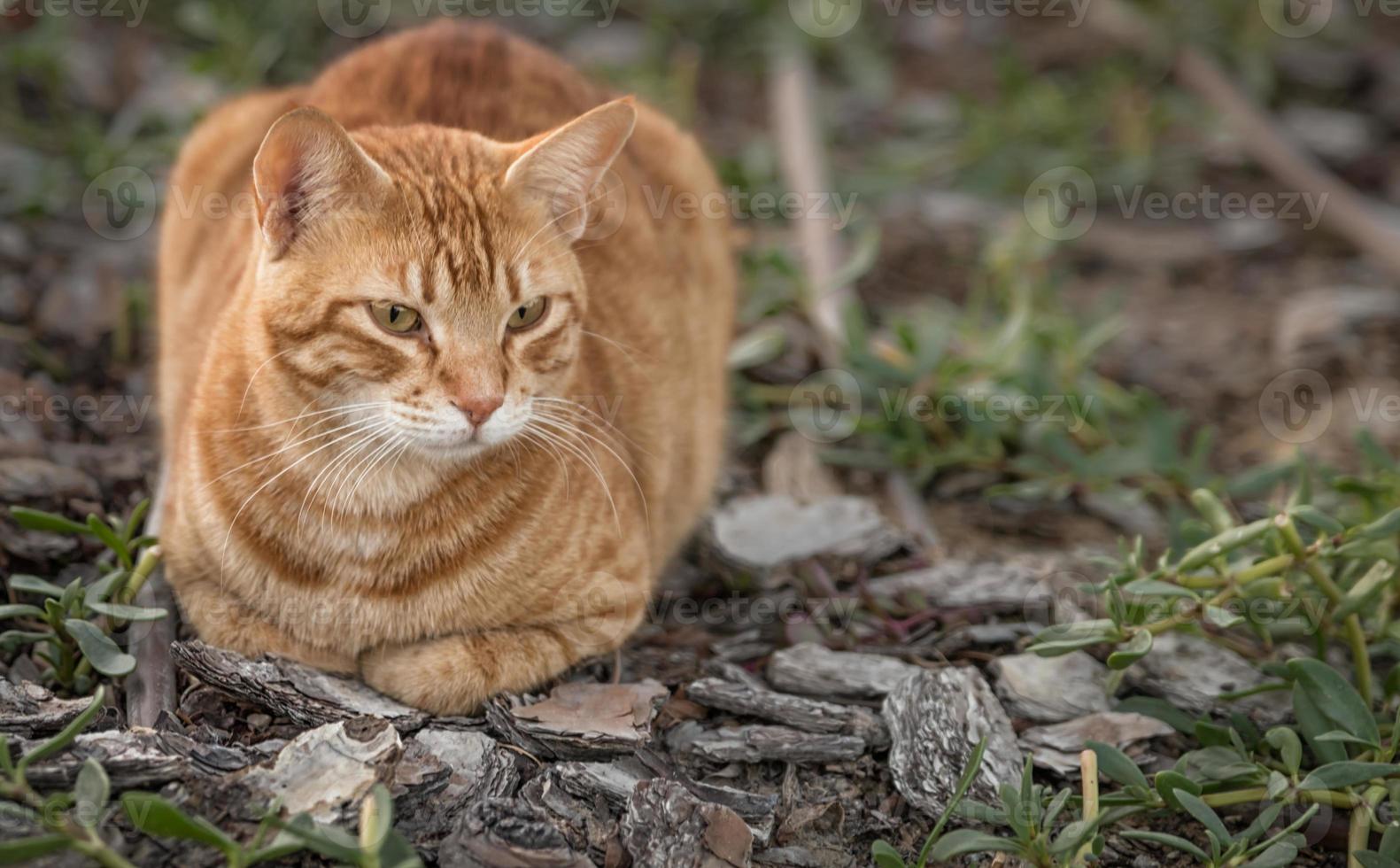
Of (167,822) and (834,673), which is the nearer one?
(167,822)

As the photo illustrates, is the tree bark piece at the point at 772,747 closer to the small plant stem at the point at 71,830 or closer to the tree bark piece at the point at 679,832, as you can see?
the tree bark piece at the point at 679,832

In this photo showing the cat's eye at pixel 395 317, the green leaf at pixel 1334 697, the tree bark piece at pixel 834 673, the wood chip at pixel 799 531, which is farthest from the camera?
the wood chip at pixel 799 531

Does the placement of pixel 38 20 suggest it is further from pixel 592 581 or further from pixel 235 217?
pixel 592 581

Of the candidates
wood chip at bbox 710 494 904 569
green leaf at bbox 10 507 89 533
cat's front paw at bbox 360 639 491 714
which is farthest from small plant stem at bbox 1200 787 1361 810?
green leaf at bbox 10 507 89 533

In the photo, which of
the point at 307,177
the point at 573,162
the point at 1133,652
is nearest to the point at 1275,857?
the point at 1133,652

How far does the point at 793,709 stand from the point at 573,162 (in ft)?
4.32

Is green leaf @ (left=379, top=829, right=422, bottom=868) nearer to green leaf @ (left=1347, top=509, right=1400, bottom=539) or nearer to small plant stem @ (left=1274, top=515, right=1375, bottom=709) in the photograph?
small plant stem @ (left=1274, top=515, right=1375, bottom=709)

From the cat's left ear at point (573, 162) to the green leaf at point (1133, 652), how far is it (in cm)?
149

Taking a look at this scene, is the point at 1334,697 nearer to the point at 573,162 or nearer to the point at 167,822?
the point at 573,162

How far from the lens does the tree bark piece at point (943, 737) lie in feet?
9.14

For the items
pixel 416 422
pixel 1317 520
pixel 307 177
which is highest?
pixel 307 177

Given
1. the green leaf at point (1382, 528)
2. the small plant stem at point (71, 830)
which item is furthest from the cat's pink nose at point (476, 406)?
the green leaf at point (1382, 528)

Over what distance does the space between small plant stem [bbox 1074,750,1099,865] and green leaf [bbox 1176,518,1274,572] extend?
0.48 metres

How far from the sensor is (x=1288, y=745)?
8.90 feet
